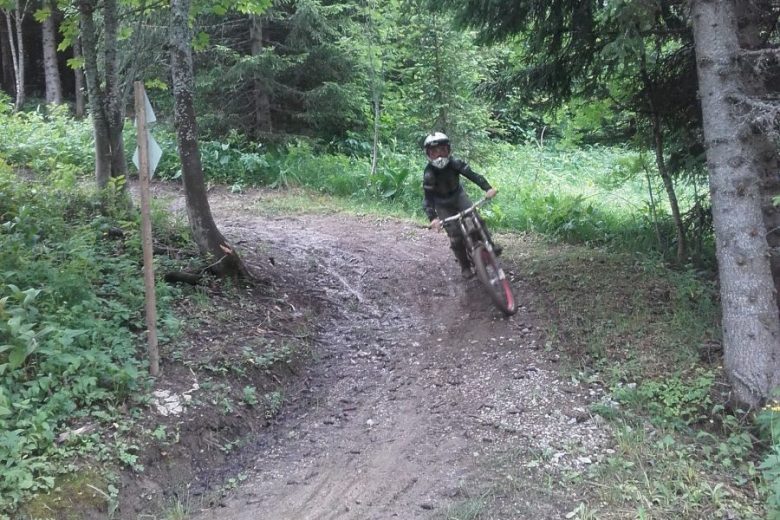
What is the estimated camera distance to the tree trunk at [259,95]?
704 inches

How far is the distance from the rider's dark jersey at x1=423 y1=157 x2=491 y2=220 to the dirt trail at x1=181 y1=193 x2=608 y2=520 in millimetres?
1294

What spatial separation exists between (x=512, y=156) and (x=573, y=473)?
19881mm

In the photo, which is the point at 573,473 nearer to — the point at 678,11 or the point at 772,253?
the point at 772,253

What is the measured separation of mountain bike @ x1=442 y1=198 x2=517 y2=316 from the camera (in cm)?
741

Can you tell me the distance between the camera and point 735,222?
5477 mm

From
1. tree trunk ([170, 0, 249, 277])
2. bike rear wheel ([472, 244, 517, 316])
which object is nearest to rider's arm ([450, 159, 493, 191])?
bike rear wheel ([472, 244, 517, 316])

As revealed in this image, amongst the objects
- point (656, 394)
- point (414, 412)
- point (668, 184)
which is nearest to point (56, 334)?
point (414, 412)

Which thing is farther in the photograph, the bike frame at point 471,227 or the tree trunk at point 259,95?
the tree trunk at point 259,95

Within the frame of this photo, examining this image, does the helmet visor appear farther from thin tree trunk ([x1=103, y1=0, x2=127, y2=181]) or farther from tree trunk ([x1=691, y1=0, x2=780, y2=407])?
thin tree trunk ([x1=103, y1=0, x2=127, y2=181])

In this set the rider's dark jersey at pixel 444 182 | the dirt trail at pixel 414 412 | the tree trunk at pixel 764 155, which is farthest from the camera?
the rider's dark jersey at pixel 444 182

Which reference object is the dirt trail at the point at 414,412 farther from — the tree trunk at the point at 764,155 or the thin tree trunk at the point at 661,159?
the tree trunk at the point at 764,155

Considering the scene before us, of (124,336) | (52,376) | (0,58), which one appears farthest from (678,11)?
(0,58)

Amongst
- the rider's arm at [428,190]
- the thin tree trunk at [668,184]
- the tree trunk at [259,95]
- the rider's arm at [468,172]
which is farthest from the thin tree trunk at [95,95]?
the tree trunk at [259,95]

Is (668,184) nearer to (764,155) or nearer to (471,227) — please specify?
(764,155)
